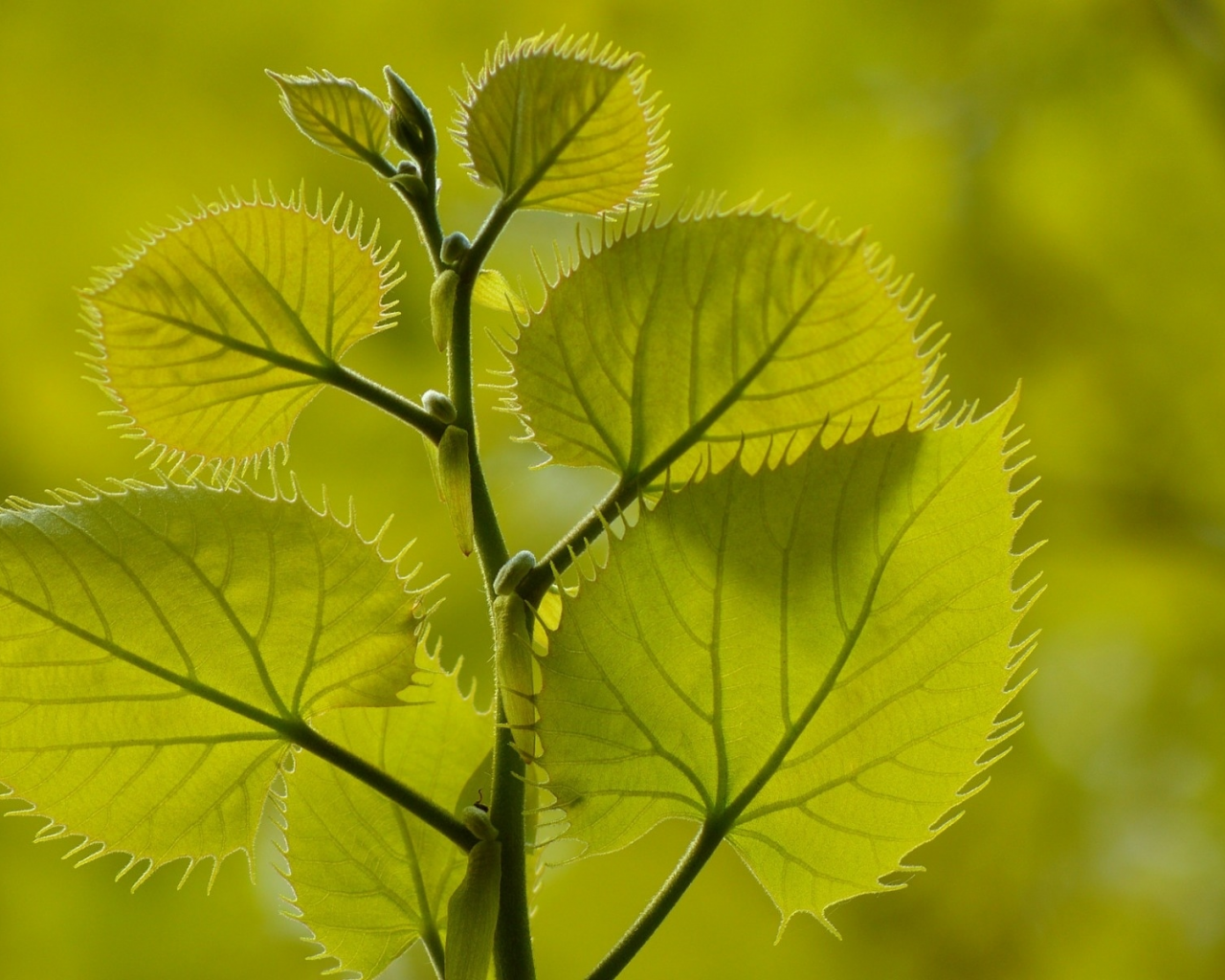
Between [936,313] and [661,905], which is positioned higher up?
[936,313]

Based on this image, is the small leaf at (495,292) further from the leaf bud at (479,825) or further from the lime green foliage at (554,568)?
the leaf bud at (479,825)

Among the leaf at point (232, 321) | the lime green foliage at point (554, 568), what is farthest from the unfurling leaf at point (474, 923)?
the leaf at point (232, 321)

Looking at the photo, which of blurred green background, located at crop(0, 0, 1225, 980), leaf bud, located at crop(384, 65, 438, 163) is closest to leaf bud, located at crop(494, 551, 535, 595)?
leaf bud, located at crop(384, 65, 438, 163)

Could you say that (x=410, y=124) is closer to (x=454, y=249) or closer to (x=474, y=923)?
(x=454, y=249)

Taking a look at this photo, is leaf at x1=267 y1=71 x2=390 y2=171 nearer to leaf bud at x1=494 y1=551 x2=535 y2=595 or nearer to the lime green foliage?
the lime green foliage

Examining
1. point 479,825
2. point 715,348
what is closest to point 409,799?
point 479,825

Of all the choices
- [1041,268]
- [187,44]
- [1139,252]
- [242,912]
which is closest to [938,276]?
[1041,268]
